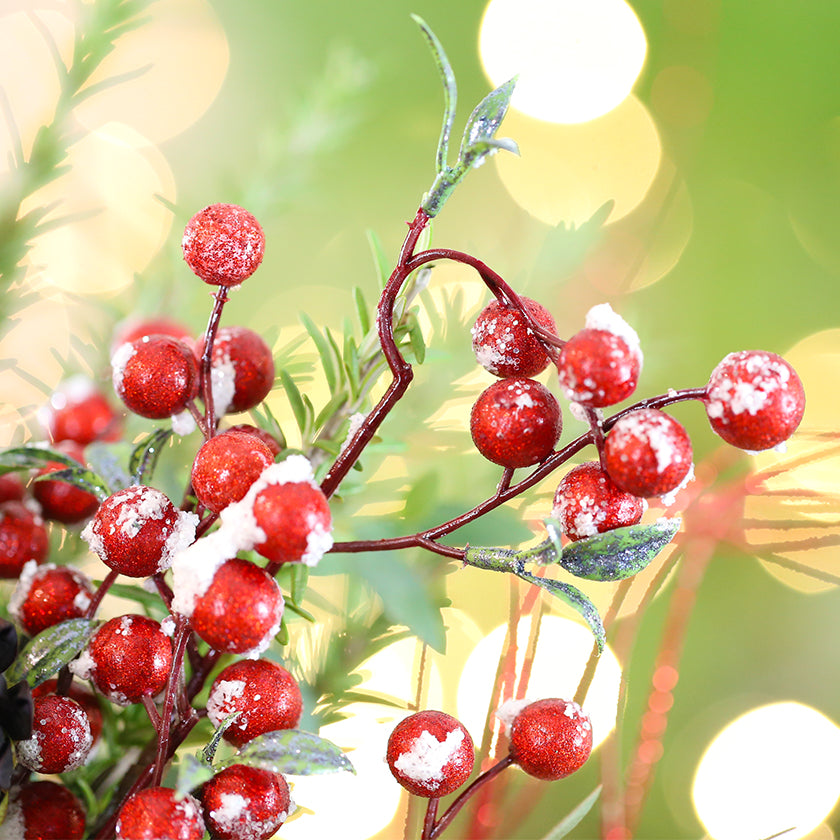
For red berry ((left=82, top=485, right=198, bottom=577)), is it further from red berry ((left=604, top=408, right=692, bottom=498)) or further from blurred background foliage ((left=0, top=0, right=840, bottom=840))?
blurred background foliage ((left=0, top=0, right=840, bottom=840))

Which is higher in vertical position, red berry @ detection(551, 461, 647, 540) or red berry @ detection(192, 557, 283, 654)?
red berry @ detection(551, 461, 647, 540)

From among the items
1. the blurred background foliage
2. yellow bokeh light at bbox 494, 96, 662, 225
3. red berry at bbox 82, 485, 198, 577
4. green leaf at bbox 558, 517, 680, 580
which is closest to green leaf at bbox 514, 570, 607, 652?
green leaf at bbox 558, 517, 680, 580

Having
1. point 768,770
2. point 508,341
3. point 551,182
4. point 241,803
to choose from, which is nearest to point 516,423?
point 508,341

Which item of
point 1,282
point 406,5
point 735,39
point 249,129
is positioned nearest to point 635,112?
point 735,39

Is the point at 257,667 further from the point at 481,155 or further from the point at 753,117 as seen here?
the point at 753,117

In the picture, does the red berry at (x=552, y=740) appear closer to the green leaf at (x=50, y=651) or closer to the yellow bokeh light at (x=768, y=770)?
the green leaf at (x=50, y=651)

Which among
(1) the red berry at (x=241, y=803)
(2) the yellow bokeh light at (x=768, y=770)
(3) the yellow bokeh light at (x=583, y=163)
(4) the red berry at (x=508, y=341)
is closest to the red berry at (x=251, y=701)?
(1) the red berry at (x=241, y=803)
